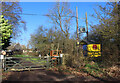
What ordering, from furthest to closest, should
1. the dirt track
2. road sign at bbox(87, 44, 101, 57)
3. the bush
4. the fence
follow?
road sign at bbox(87, 44, 101, 57)
the bush
the fence
the dirt track

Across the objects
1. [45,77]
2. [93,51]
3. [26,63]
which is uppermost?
[93,51]

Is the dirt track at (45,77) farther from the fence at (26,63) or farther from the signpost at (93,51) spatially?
the signpost at (93,51)

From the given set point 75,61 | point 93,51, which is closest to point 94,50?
point 93,51

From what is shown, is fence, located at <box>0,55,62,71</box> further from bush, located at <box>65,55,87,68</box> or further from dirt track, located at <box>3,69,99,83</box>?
dirt track, located at <box>3,69,99,83</box>

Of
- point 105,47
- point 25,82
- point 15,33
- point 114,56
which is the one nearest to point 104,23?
point 105,47

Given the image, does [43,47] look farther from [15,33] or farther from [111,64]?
[111,64]

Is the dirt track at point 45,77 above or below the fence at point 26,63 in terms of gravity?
below

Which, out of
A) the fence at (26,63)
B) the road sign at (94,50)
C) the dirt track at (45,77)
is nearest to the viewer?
the dirt track at (45,77)

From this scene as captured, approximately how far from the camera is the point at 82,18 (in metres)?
16.1

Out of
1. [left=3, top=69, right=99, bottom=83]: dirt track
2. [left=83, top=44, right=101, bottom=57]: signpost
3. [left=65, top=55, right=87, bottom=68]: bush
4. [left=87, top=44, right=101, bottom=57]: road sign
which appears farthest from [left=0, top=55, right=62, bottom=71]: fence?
[left=87, top=44, right=101, bottom=57]: road sign

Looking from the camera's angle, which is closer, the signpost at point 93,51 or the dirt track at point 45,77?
the dirt track at point 45,77

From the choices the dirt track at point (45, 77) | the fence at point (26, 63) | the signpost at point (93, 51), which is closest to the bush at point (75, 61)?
the fence at point (26, 63)

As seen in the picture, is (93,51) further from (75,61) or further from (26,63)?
(26,63)

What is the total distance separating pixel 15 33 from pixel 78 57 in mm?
12054
